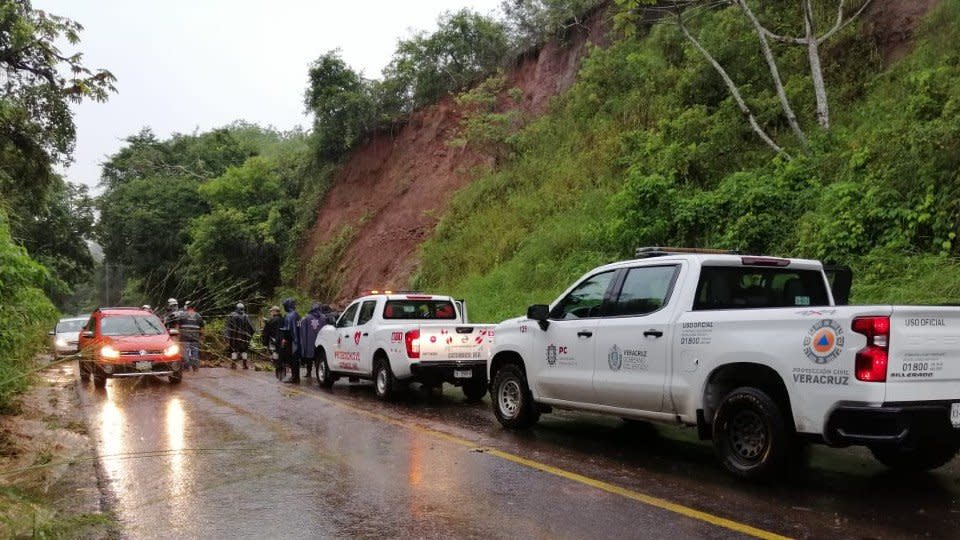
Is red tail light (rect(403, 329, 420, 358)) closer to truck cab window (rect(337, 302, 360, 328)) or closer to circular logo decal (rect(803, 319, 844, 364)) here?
truck cab window (rect(337, 302, 360, 328))

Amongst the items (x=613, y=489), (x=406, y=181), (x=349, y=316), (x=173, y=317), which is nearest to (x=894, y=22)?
(x=349, y=316)

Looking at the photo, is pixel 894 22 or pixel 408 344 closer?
pixel 408 344

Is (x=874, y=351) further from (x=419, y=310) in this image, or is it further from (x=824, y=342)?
(x=419, y=310)

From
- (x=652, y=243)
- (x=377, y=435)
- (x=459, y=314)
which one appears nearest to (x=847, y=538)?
(x=377, y=435)

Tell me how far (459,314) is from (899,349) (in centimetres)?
895

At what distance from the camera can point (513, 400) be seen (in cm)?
962

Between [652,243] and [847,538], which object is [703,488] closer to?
[847,538]

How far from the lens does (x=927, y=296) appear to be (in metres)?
10.7

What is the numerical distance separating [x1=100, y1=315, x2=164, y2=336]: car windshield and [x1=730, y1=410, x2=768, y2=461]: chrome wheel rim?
13062 millimetres

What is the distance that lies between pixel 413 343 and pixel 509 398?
289 centimetres

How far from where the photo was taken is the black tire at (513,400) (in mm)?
9312

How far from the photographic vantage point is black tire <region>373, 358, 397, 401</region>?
12.6m

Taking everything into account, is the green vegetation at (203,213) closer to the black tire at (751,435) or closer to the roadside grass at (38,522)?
the roadside grass at (38,522)

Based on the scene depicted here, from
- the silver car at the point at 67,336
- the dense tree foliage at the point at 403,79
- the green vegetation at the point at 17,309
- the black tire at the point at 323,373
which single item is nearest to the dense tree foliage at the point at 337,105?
the dense tree foliage at the point at 403,79
